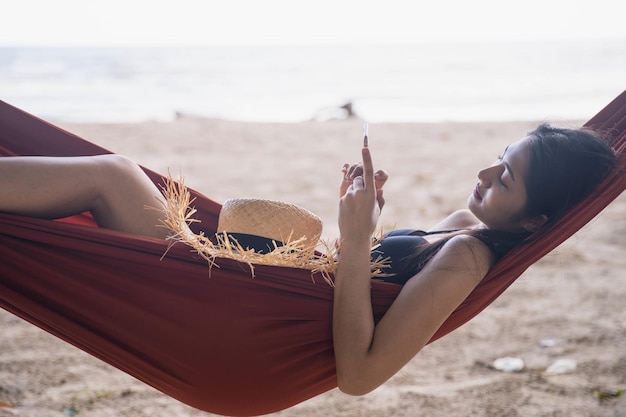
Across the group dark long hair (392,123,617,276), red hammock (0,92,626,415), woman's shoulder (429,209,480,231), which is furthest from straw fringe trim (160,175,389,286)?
woman's shoulder (429,209,480,231)

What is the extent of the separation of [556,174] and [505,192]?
0.12 metres

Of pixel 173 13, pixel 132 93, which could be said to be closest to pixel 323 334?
pixel 132 93

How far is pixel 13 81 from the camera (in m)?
16.4

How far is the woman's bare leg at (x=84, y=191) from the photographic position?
1292mm

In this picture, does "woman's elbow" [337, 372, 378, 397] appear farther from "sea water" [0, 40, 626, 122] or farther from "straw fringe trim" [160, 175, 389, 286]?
"sea water" [0, 40, 626, 122]

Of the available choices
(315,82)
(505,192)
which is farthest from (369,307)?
(315,82)

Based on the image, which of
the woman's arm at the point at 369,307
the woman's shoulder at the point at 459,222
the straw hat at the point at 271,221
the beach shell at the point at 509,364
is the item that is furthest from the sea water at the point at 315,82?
the woman's arm at the point at 369,307

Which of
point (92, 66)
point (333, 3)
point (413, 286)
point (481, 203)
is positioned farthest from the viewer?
point (333, 3)

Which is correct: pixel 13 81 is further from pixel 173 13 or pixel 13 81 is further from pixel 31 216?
pixel 31 216

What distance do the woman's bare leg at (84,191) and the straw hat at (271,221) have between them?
0.19 m

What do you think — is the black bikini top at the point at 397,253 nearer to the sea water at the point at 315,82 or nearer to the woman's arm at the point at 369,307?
the woman's arm at the point at 369,307

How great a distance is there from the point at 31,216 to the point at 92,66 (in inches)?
778

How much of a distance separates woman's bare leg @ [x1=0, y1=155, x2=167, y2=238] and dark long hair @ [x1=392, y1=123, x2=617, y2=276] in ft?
2.04

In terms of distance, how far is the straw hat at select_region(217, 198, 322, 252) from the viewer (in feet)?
4.66
